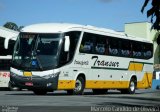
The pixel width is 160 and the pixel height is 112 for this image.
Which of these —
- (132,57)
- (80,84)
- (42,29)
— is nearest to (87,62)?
(80,84)

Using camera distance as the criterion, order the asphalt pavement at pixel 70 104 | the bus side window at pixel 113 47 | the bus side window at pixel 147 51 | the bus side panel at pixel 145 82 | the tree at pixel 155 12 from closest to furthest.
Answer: the tree at pixel 155 12 < the asphalt pavement at pixel 70 104 < the bus side window at pixel 113 47 < the bus side panel at pixel 145 82 < the bus side window at pixel 147 51

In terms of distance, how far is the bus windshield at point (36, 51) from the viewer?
72.6 feet

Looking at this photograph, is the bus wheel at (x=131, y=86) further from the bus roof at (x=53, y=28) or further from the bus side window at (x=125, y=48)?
the bus roof at (x=53, y=28)

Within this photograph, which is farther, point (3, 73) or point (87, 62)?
point (3, 73)

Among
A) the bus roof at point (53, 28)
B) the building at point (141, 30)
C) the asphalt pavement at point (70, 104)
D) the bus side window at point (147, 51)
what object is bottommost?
the asphalt pavement at point (70, 104)

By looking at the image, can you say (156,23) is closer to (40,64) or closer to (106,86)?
(40,64)

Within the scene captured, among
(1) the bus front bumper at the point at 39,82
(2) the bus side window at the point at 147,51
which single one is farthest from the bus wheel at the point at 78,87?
(2) the bus side window at the point at 147,51

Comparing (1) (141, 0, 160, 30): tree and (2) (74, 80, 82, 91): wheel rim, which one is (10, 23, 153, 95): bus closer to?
(2) (74, 80, 82, 91): wheel rim

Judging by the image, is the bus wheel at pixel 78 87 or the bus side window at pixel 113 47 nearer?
the bus wheel at pixel 78 87

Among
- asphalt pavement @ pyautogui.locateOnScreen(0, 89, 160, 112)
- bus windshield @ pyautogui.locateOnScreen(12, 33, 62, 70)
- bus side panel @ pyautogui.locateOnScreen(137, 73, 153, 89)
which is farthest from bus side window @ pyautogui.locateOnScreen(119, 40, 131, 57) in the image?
asphalt pavement @ pyautogui.locateOnScreen(0, 89, 160, 112)

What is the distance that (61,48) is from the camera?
22.3 m

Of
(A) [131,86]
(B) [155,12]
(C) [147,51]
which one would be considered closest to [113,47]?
(A) [131,86]

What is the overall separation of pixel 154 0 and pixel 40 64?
11.4 metres

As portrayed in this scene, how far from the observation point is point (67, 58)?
22.8 metres
